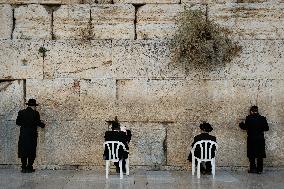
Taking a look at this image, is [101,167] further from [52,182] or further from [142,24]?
[142,24]

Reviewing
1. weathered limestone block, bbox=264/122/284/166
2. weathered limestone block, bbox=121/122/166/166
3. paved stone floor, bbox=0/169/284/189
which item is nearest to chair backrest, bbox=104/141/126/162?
paved stone floor, bbox=0/169/284/189

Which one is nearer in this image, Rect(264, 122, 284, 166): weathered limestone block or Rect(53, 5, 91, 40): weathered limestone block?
Rect(264, 122, 284, 166): weathered limestone block

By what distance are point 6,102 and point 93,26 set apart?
2.23 meters

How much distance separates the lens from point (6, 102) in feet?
29.6

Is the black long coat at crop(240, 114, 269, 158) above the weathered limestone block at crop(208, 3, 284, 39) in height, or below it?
below

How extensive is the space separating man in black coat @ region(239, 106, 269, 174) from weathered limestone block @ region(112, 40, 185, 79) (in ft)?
5.04

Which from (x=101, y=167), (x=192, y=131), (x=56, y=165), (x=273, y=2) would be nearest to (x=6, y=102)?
(x=56, y=165)

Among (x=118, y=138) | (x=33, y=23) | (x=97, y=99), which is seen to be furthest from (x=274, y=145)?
(x=33, y=23)

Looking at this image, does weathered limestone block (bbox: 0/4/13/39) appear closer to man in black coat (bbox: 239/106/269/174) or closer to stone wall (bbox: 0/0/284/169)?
stone wall (bbox: 0/0/284/169)

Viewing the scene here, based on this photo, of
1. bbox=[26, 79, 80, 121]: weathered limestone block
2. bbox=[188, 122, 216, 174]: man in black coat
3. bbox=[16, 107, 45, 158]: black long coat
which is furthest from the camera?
bbox=[26, 79, 80, 121]: weathered limestone block

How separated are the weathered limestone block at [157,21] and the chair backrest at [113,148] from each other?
247cm

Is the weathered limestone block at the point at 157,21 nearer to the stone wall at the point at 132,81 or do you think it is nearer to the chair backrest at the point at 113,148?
the stone wall at the point at 132,81

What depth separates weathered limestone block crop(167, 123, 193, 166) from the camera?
29.1 feet

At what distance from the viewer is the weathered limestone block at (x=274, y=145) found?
29.2ft
